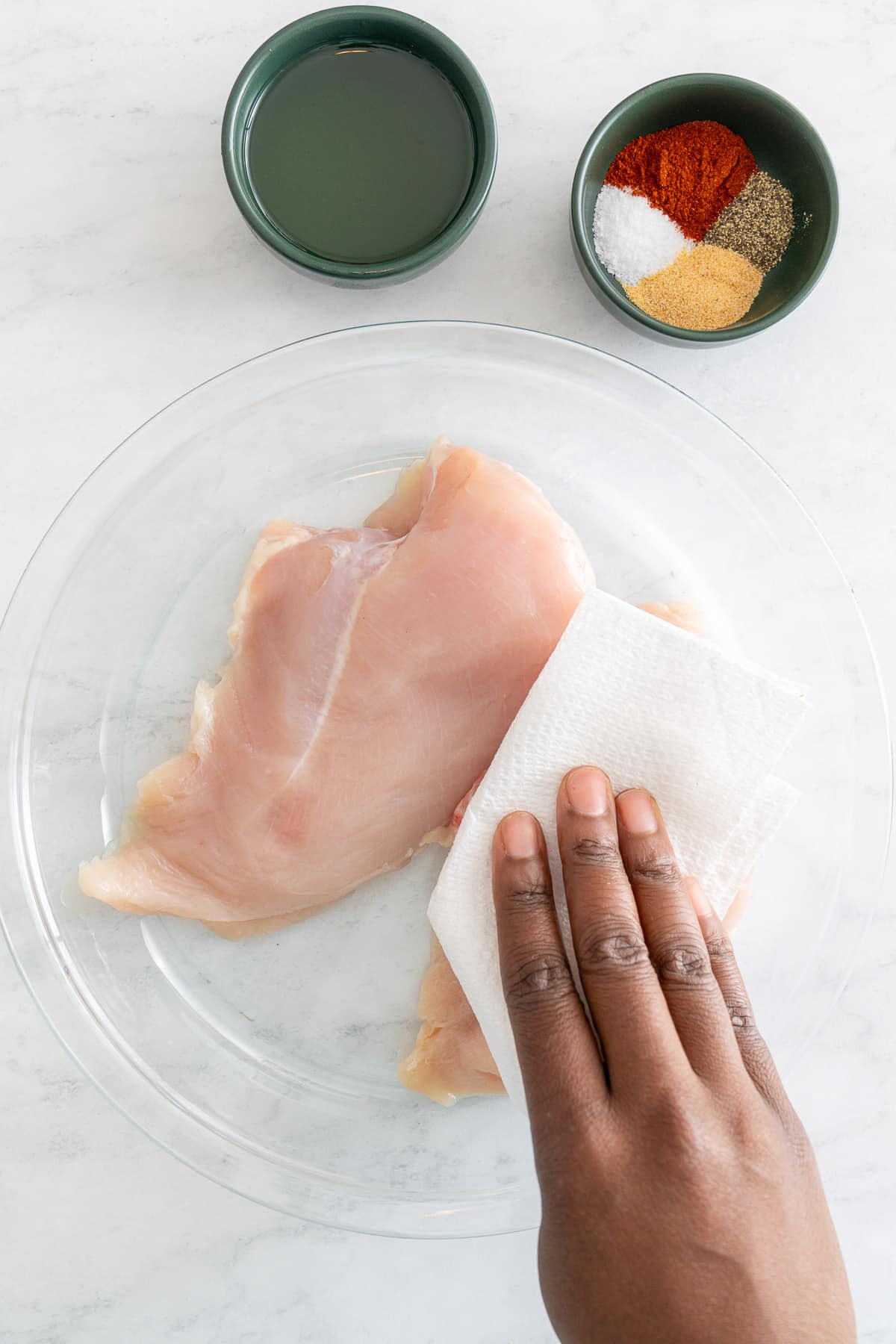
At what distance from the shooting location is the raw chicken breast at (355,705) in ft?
3.92

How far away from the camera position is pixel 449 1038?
123 centimetres

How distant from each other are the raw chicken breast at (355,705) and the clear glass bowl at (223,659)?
0.09 metres

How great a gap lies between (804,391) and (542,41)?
0.63m

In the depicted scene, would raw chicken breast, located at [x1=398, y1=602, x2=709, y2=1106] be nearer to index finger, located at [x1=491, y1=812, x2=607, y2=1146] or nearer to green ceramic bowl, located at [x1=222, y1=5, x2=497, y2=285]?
index finger, located at [x1=491, y1=812, x2=607, y2=1146]

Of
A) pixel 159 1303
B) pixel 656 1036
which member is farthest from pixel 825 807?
pixel 159 1303

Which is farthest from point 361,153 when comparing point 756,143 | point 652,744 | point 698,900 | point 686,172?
point 698,900

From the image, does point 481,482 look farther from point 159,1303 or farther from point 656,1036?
point 159,1303

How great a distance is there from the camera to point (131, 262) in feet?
4.35

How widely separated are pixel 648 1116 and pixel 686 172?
1167mm

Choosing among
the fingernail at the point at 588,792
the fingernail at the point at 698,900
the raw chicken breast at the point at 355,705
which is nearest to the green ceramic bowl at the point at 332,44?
the raw chicken breast at the point at 355,705

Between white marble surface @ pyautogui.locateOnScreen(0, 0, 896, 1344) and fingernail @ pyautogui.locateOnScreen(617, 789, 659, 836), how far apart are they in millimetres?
542

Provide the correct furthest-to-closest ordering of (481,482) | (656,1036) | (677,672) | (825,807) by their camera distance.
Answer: (825,807)
(481,482)
(677,672)
(656,1036)

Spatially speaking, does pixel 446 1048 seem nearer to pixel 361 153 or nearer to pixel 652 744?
pixel 652 744

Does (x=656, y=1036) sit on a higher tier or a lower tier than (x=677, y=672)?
lower
